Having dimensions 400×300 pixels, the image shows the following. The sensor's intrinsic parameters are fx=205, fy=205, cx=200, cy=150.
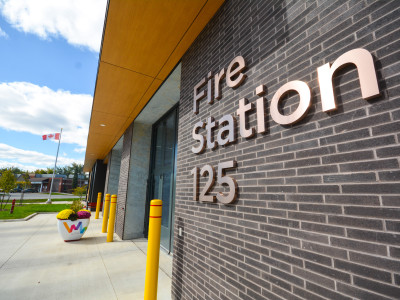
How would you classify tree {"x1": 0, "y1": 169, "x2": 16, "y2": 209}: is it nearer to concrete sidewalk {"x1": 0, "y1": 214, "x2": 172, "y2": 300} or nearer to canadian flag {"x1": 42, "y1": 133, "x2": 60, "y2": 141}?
canadian flag {"x1": 42, "y1": 133, "x2": 60, "y2": 141}

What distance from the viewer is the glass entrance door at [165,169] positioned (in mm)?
5305

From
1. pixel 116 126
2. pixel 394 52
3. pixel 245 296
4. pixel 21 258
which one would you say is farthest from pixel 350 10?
pixel 116 126

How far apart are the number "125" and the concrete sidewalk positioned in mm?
1829

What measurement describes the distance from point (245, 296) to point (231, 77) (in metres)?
2.28

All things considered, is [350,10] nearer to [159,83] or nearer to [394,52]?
[394,52]

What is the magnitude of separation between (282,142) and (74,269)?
4.49 m

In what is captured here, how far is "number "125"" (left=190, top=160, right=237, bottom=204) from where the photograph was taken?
84.9 inches

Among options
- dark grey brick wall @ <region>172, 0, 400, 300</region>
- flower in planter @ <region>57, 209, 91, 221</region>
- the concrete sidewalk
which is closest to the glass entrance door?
the concrete sidewalk

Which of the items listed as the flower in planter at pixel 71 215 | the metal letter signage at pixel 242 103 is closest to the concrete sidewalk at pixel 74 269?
the flower in planter at pixel 71 215

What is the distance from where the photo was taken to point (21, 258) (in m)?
Answer: 4.42

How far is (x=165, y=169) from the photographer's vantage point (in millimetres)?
5996

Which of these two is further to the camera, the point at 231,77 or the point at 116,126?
the point at 116,126

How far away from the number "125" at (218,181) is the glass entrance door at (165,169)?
8.45 ft

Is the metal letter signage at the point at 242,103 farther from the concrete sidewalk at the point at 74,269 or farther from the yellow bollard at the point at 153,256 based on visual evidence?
the concrete sidewalk at the point at 74,269
